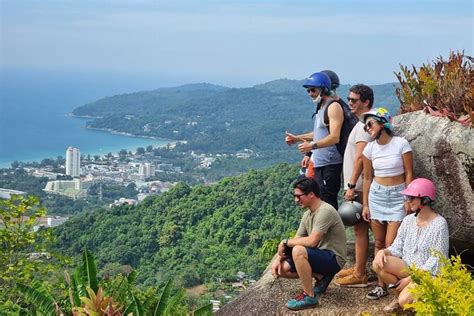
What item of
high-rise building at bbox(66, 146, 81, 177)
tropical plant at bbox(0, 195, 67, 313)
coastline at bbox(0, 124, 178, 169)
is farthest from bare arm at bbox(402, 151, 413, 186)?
coastline at bbox(0, 124, 178, 169)

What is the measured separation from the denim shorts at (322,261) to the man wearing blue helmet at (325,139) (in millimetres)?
779

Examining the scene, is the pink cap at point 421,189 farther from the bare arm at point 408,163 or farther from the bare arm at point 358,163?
the bare arm at point 358,163

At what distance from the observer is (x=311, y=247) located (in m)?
5.86

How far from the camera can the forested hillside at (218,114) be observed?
97625 millimetres

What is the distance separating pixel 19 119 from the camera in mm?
181000

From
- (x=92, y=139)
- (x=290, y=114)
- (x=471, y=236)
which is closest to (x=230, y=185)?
(x=471, y=236)

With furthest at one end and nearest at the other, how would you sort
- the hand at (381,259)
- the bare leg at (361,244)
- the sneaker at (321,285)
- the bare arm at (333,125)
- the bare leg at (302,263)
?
the bare leg at (361,244) < the bare arm at (333,125) < the sneaker at (321,285) < the bare leg at (302,263) < the hand at (381,259)

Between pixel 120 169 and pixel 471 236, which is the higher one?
pixel 471 236

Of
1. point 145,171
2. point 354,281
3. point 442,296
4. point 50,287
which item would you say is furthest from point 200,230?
point 145,171

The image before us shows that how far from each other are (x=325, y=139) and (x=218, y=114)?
379ft

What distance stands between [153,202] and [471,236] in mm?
28432

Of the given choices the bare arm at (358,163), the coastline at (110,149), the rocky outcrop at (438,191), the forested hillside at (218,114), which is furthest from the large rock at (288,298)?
the coastline at (110,149)

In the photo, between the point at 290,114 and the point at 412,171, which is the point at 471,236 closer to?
the point at 412,171

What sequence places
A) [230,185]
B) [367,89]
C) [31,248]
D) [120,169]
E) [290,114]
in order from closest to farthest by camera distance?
[367,89] → [31,248] → [230,185] → [120,169] → [290,114]
